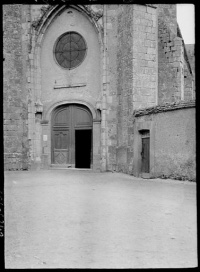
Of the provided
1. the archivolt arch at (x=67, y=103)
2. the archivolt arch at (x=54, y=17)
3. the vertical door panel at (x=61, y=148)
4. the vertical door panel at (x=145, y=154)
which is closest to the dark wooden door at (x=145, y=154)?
the vertical door panel at (x=145, y=154)

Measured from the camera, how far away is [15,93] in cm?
1413

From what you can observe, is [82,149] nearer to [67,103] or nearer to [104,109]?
[67,103]

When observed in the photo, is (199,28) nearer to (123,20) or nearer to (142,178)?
(142,178)

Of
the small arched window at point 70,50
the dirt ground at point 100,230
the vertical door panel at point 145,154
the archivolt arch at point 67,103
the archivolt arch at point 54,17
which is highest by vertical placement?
the archivolt arch at point 54,17

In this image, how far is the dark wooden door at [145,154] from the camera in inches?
441

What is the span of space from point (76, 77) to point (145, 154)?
200 inches

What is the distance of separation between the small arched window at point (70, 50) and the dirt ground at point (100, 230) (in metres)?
8.35

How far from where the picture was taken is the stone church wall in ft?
45.8

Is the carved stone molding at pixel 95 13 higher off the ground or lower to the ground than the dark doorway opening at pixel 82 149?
higher

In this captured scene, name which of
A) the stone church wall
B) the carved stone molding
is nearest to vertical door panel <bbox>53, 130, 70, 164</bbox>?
the stone church wall

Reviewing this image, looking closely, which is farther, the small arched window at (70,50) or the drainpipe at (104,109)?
the small arched window at (70,50)

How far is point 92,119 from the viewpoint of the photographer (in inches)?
541

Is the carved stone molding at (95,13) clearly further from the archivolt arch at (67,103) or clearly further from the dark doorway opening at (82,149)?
the dark doorway opening at (82,149)

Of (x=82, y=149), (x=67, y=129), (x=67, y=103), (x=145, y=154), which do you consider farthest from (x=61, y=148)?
(x=145, y=154)
